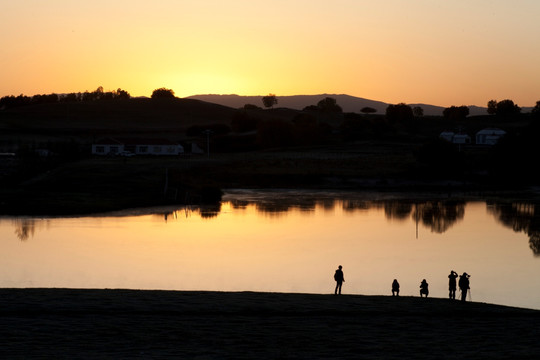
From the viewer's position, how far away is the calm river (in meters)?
→ 38.0

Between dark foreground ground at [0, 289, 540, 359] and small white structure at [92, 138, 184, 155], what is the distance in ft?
366

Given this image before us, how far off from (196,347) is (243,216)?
4593 cm

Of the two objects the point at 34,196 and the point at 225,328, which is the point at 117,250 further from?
the point at 34,196

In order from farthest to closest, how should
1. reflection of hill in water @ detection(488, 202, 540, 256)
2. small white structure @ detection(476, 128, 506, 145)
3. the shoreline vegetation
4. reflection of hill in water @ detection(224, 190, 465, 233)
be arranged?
small white structure @ detection(476, 128, 506, 145) < the shoreline vegetation < reflection of hill in water @ detection(224, 190, 465, 233) < reflection of hill in water @ detection(488, 202, 540, 256)

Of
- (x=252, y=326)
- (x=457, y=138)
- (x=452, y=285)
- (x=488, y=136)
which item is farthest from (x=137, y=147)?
(x=252, y=326)

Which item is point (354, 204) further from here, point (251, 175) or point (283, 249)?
point (283, 249)

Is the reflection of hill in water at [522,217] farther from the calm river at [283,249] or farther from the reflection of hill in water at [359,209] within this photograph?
the calm river at [283,249]

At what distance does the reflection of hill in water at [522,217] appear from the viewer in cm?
5578

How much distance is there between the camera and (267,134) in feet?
536

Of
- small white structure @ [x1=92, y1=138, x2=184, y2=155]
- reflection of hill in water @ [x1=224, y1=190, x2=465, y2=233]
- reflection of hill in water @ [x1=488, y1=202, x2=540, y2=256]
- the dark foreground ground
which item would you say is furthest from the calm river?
small white structure @ [x1=92, y1=138, x2=184, y2=155]

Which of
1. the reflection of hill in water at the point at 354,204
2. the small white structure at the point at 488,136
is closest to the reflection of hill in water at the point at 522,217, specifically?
the reflection of hill in water at the point at 354,204

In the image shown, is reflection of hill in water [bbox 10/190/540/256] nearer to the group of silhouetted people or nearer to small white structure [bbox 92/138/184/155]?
the group of silhouetted people

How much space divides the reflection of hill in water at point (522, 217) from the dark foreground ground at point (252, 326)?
2280 cm

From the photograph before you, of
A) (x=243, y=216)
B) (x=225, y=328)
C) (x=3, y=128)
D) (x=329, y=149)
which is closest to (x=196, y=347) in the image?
(x=225, y=328)
